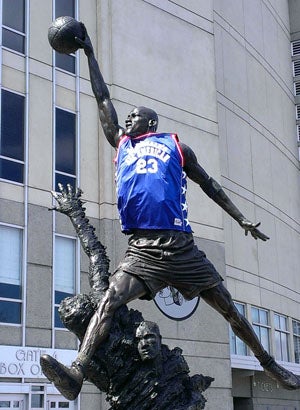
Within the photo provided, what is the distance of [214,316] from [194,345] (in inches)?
47.0

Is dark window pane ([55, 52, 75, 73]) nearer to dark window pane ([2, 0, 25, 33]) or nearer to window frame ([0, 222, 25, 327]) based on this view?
dark window pane ([2, 0, 25, 33])

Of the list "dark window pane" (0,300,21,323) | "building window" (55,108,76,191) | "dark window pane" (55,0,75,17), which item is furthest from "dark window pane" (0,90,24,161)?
"dark window pane" (0,300,21,323)

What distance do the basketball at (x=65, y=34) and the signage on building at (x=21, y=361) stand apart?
1136 cm

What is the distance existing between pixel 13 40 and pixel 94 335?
570 inches

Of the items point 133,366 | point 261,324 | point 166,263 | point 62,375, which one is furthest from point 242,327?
point 261,324

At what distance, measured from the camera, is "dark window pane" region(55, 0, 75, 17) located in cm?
1961

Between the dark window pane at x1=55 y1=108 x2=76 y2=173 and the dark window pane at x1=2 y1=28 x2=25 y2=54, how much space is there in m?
1.73

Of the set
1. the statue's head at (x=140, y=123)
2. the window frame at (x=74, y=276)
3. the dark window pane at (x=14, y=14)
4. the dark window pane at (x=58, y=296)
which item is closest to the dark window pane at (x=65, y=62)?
the dark window pane at (x=14, y=14)

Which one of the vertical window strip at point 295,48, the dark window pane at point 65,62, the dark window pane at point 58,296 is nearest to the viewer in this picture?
the dark window pane at point 58,296

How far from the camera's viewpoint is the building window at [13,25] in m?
18.2

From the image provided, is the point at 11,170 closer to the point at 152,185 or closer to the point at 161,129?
the point at 161,129

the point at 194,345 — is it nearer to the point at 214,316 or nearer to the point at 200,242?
the point at 214,316

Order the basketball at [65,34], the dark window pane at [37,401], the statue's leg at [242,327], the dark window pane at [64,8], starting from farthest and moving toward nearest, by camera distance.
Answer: the dark window pane at [64,8] → the dark window pane at [37,401] → the basketball at [65,34] → the statue's leg at [242,327]

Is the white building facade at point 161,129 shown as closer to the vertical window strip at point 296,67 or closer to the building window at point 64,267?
the building window at point 64,267
